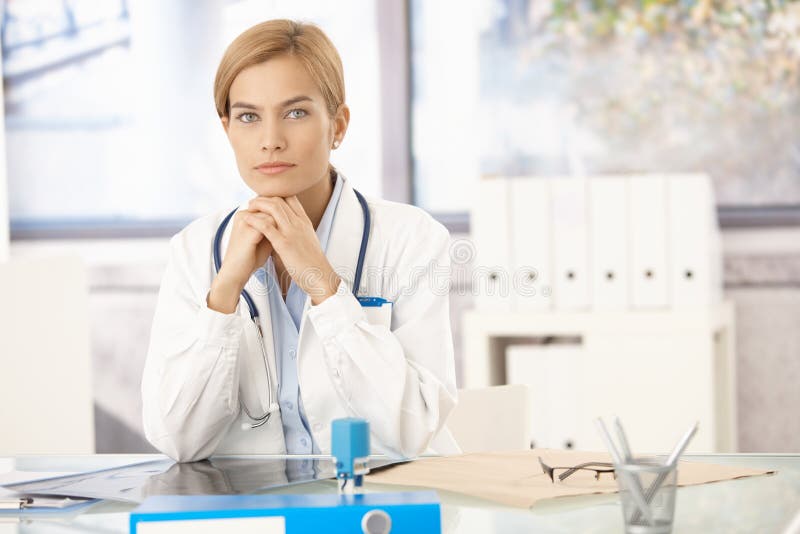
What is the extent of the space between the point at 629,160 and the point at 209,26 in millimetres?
1536

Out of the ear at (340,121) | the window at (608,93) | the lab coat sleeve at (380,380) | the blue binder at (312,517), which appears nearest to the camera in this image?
the blue binder at (312,517)

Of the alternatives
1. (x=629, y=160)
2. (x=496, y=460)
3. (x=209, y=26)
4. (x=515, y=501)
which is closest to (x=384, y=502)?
(x=515, y=501)

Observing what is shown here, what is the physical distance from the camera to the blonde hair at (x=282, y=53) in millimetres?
1503

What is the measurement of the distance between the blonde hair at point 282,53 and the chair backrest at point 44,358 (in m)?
1.31

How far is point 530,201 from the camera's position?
9.55 ft

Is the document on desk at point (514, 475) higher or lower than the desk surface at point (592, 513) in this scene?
higher

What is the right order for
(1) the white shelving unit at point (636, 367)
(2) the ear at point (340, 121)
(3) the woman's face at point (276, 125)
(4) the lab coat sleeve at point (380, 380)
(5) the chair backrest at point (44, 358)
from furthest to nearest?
(1) the white shelving unit at point (636, 367)
(5) the chair backrest at point (44, 358)
(2) the ear at point (340, 121)
(3) the woman's face at point (276, 125)
(4) the lab coat sleeve at point (380, 380)

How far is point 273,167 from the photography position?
1.50 m

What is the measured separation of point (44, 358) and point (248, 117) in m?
1.50

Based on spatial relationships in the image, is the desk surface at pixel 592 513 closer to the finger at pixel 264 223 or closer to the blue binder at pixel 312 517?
the blue binder at pixel 312 517

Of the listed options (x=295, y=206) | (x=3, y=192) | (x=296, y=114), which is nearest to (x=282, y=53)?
(x=296, y=114)

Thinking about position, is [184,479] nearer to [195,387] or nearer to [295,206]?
[195,387]

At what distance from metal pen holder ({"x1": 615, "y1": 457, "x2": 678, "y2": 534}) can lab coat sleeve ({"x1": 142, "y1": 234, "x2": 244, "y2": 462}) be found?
648 mm

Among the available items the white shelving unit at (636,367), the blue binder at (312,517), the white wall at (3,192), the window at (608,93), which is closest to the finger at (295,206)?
the blue binder at (312,517)
